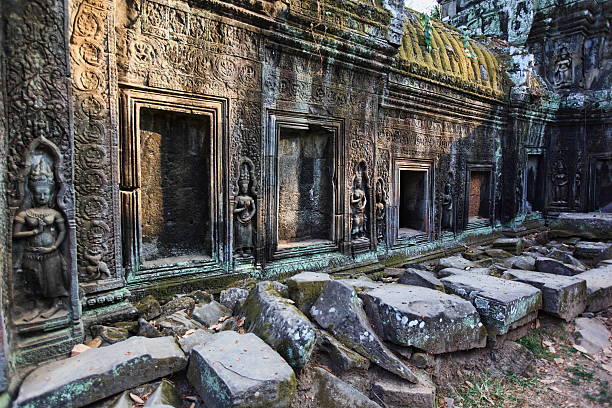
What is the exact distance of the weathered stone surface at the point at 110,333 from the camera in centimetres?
291

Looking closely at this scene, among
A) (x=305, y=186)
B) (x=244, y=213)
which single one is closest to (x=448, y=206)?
(x=305, y=186)

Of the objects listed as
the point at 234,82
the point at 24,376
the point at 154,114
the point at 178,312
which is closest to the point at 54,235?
the point at 24,376

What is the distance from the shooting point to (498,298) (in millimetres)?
3414

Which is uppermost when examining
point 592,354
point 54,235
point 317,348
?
point 54,235

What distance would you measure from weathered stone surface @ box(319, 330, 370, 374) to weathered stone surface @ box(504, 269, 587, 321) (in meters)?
2.43

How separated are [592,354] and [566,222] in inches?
239

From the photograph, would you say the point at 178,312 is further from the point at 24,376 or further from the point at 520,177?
the point at 520,177

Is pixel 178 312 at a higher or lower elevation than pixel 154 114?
lower

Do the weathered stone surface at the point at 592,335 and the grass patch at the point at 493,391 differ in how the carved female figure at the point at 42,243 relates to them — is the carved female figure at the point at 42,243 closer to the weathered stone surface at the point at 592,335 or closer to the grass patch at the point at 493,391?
the grass patch at the point at 493,391

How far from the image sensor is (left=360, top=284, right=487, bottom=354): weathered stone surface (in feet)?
9.68

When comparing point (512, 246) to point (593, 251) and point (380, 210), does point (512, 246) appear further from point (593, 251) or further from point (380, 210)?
point (380, 210)

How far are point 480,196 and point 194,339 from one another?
311 inches

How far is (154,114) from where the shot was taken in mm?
3795

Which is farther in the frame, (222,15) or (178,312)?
(222,15)
